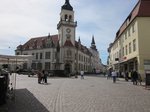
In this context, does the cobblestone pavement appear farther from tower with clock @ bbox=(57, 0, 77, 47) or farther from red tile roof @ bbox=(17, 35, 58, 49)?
red tile roof @ bbox=(17, 35, 58, 49)

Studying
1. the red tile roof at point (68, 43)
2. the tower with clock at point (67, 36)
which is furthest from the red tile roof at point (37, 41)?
the red tile roof at point (68, 43)

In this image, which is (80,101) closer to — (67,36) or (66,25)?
(67,36)

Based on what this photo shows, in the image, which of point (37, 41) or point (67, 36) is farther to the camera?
point (37, 41)

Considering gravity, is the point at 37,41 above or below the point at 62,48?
above

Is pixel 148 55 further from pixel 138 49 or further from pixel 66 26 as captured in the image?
pixel 66 26

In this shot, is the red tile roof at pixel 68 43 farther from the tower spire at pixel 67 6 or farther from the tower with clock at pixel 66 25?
the tower spire at pixel 67 6

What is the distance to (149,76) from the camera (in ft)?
70.1

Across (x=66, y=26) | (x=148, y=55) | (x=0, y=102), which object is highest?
(x=66, y=26)

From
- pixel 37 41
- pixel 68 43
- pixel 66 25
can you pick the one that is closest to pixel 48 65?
pixel 68 43

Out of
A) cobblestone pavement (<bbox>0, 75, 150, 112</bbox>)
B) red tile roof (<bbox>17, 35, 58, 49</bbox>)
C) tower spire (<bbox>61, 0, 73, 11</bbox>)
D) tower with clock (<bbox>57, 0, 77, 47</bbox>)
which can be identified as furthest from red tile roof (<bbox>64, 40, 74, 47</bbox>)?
cobblestone pavement (<bbox>0, 75, 150, 112</bbox>)

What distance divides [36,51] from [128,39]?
54578mm

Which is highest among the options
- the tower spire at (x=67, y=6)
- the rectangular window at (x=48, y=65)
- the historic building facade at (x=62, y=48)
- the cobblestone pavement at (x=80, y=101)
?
the tower spire at (x=67, y=6)

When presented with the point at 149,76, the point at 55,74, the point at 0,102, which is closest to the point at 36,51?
the point at 55,74

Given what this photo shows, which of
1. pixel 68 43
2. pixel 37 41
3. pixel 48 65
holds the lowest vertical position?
pixel 48 65
